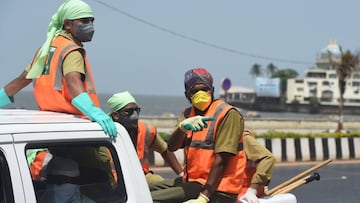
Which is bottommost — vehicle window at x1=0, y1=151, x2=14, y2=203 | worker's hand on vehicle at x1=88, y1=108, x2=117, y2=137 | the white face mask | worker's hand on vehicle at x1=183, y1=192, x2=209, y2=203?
worker's hand on vehicle at x1=183, y1=192, x2=209, y2=203

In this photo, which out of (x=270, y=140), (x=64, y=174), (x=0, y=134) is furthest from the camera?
(x=270, y=140)

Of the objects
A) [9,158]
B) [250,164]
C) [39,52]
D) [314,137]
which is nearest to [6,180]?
[9,158]

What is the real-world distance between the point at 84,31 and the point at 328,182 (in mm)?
10112

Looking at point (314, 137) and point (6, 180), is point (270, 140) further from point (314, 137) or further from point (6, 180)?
point (6, 180)

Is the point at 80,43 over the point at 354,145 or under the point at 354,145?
over

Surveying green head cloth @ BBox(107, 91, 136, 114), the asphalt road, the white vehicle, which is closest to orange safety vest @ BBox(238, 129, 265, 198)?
green head cloth @ BBox(107, 91, 136, 114)

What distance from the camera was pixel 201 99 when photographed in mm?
4406

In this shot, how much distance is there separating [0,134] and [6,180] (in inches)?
8.1

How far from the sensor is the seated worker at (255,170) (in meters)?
4.32

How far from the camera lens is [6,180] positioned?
3086 millimetres

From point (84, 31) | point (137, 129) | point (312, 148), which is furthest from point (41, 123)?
point (312, 148)

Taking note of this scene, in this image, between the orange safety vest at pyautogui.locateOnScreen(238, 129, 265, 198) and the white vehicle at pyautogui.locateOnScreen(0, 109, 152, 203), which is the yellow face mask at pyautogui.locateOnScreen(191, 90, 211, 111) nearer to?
the orange safety vest at pyautogui.locateOnScreen(238, 129, 265, 198)

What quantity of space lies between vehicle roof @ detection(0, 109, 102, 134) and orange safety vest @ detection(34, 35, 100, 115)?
0.23 m

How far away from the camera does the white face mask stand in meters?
3.43
